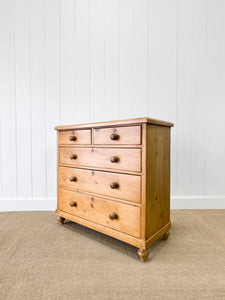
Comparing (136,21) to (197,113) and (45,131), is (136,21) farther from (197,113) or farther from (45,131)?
(45,131)

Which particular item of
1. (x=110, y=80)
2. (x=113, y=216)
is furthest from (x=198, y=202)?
(x=110, y=80)

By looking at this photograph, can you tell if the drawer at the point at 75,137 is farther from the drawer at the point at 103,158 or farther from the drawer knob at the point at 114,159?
the drawer knob at the point at 114,159

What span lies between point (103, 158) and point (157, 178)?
1.34 ft

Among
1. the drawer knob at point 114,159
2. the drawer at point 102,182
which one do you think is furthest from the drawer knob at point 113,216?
the drawer knob at point 114,159

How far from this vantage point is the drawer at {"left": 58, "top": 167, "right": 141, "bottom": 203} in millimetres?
1142

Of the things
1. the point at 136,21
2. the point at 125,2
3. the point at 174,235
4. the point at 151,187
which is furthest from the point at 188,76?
the point at 174,235

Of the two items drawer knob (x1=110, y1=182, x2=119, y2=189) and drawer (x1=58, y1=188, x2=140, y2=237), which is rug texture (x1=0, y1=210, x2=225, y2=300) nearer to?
drawer (x1=58, y1=188, x2=140, y2=237)

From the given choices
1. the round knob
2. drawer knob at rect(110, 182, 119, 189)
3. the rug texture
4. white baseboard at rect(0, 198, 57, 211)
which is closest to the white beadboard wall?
white baseboard at rect(0, 198, 57, 211)

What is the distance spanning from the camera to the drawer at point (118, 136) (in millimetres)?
1112

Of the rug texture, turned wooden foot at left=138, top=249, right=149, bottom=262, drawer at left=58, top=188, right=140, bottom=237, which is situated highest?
drawer at left=58, top=188, right=140, bottom=237

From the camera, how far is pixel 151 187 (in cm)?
115

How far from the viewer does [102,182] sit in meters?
1.30

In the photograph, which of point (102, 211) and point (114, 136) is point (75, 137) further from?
point (102, 211)

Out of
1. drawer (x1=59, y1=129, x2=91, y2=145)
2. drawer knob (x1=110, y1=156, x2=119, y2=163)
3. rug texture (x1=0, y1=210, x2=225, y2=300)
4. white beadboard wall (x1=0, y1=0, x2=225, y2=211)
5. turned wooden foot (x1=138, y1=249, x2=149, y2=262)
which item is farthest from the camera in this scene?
white beadboard wall (x1=0, y1=0, x2=225, y2=211)
